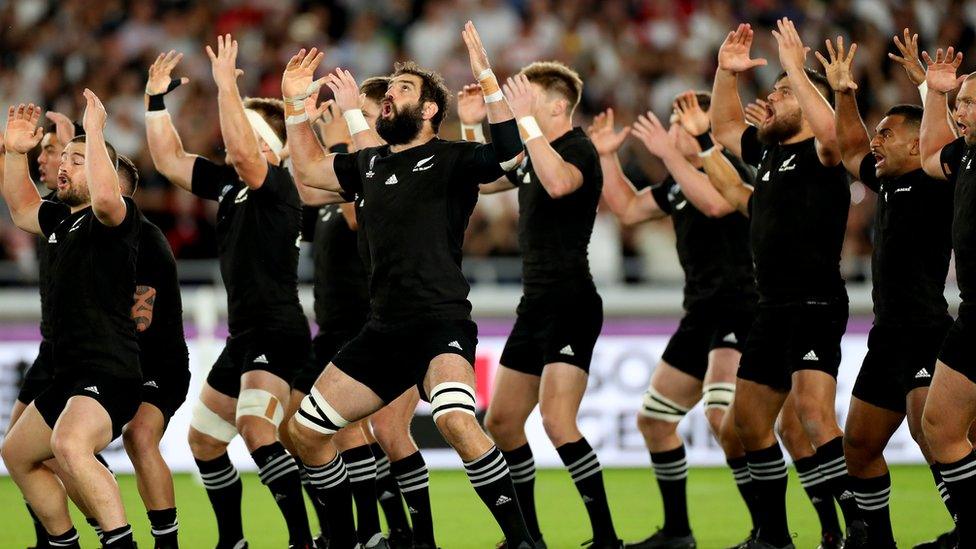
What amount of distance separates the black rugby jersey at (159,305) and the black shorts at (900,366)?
4.03 metres

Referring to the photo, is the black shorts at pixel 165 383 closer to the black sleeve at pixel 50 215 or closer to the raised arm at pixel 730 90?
the black sleeve at pixel 50 215

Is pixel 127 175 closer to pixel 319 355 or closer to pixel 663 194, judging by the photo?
pixel 319 355

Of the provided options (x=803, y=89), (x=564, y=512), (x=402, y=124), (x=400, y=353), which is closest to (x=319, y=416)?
(x=400, y=353)

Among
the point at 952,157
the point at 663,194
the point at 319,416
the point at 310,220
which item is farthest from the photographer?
the point at 310,220

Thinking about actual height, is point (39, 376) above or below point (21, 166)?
below

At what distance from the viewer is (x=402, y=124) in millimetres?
7672

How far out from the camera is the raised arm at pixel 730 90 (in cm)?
874

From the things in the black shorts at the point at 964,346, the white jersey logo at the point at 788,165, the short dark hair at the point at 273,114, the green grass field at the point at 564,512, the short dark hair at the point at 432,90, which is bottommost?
the green grass field at the point at 564,512

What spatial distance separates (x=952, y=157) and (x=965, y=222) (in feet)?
1.46

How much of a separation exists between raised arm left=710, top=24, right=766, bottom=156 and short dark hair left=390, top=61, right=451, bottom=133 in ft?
6.47

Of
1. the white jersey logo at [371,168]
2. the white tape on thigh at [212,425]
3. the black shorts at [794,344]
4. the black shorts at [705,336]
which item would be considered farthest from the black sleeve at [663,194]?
the white tape on thigh at [212,425]

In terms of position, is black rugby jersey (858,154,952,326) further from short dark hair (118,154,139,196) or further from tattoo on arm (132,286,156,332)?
short dark hair (118,154,139,196)

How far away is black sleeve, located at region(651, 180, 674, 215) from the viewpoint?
996cm

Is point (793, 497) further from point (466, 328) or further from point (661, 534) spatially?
point (466, 328)
